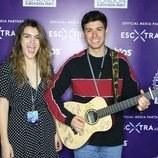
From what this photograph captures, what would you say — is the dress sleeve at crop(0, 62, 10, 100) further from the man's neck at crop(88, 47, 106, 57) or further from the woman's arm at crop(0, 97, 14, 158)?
the man's neck at crop(88, 47, 106, 57)

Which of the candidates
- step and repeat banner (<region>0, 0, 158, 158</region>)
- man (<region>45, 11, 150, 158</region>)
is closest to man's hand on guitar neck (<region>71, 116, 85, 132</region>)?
man (<region>45, 11, 150, 158</region>)

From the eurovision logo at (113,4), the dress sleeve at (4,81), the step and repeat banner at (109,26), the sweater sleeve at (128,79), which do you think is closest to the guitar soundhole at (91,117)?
the sweater sleeve at (128,79)

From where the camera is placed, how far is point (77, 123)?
2.04 meters

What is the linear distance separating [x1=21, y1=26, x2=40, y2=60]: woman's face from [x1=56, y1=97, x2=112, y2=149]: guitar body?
0.41 metres

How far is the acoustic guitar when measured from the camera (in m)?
1.98

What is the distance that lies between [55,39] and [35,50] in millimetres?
643

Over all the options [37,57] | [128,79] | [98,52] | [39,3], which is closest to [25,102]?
[37,57]

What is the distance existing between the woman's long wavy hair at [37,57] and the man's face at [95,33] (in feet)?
0.95

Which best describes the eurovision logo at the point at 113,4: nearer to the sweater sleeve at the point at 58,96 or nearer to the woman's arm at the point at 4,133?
the sweater sleeve at the point at 58,96

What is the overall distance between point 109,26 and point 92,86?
0.79 meters

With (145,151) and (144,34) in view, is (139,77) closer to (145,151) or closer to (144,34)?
(144,34)

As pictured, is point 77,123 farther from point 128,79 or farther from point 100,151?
point 128,79

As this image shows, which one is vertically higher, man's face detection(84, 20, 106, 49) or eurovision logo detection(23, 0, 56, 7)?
eurovision logo detection(23, 0, 56, 7)

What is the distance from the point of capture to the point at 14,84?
1.96 meters
